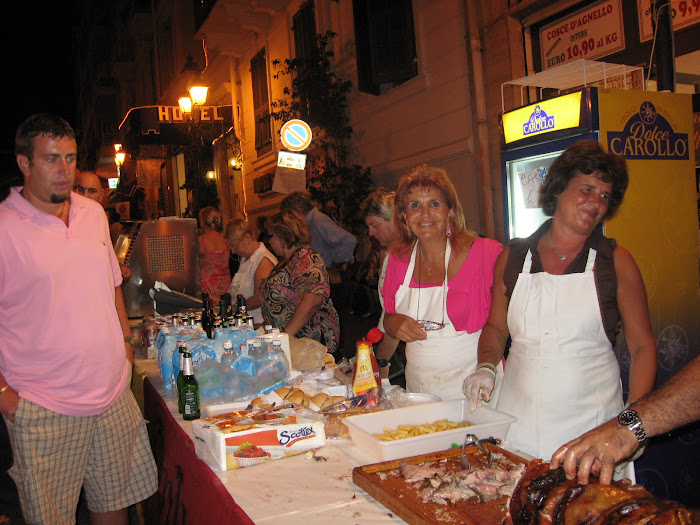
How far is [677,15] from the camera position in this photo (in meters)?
5.16

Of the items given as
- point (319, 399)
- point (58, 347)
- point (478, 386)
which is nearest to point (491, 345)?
point (478, 386)

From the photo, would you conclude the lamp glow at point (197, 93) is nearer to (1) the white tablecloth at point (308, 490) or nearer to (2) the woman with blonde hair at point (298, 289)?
(2) the woman with blonde hair at point (298, 289)

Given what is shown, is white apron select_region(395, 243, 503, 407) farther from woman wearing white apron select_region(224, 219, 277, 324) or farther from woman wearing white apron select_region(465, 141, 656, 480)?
woman wearing white apron select_region(224, 219, 277, 324)

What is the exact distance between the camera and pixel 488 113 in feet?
24.1

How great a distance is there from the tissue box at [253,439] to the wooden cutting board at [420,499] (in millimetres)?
380

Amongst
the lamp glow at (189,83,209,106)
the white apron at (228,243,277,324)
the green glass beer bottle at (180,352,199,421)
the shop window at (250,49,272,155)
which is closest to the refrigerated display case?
the green glass beer bottle at (180,352,199,421)

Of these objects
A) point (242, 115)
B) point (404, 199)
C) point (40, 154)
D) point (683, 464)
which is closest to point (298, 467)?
point (404, 199)

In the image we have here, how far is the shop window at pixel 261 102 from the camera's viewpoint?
1460 centimetres

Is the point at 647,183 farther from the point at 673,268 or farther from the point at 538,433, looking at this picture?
the point at 538,433

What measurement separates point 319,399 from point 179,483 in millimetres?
746

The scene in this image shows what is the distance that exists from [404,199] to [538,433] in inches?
55.3

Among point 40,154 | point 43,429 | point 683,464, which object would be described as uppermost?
point 40,154

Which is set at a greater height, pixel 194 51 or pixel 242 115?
pixel 194 51

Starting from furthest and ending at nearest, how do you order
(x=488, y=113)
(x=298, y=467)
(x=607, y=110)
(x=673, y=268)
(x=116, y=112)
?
(x=116, y=112), (x=488, y=113), (x=673, y=268), (x=607, y=110), (x=298, y=467)
